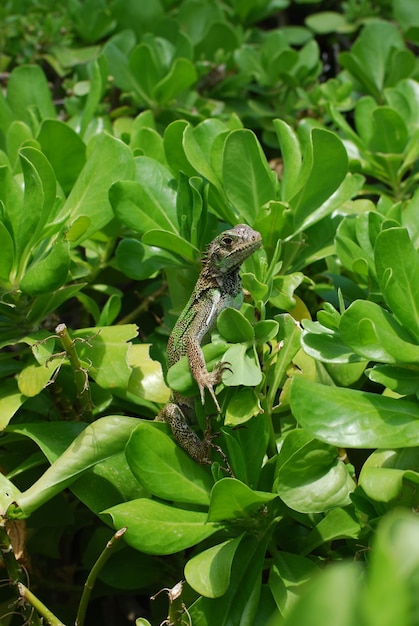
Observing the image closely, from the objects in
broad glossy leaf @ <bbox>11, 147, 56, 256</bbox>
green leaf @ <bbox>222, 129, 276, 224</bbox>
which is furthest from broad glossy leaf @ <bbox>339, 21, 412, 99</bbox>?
broad glossy leaf @ <bbox>11, 147, 56, 256</bbox>

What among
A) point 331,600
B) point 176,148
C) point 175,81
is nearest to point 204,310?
point 176,148

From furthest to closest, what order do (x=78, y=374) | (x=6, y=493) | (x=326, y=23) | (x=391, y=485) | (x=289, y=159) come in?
(x=326, y=23)
(x=289, y=159)
(x=78, y=374)
(x=6, y=493)
(x=391, y=485)

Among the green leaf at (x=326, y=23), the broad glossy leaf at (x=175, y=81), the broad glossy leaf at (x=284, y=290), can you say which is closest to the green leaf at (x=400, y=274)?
the broad glossy leaf at (x=284, y=290)

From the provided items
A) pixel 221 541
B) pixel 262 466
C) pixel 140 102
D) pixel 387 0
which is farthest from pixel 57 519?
pixel 387 0

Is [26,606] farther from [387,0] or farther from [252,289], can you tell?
[387,0]

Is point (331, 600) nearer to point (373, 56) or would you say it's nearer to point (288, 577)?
point (288, 577)

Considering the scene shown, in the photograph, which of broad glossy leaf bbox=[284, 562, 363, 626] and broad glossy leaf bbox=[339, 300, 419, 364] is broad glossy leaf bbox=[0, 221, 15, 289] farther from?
broad glossy leaf bbox=[284, 562, 363, 626]
